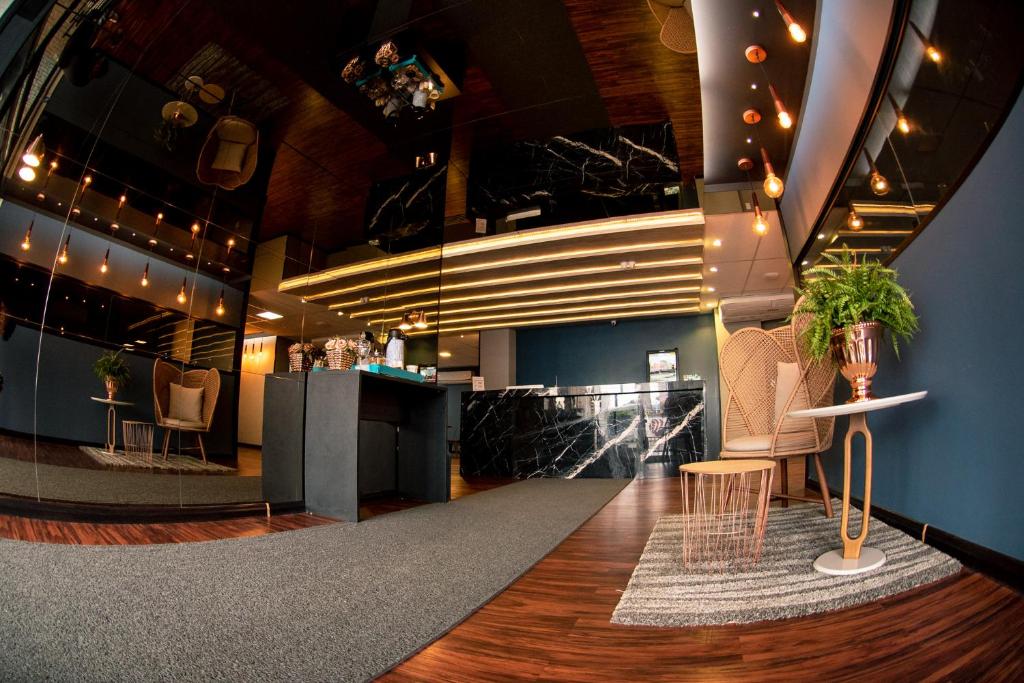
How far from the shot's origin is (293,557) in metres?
1.96

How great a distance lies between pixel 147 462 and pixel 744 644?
2.99 m

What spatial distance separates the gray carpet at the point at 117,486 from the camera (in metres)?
2.18

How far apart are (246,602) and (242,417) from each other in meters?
2.01

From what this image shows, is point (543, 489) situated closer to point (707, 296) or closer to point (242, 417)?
point (242, 417)

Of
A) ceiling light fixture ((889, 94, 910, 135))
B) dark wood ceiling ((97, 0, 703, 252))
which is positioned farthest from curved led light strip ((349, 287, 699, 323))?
ceiling light fixture ((889, 94, 910, 135))

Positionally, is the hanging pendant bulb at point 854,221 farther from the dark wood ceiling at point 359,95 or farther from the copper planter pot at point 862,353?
the dark wood ceiling at point 359,95

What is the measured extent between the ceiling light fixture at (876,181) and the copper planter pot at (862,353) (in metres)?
1.40

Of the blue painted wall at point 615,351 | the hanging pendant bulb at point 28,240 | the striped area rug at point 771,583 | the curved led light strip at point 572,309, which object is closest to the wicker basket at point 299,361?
the hanging pendant bulb at point 28,240

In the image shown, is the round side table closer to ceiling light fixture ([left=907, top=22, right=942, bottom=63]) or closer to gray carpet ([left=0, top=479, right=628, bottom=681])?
gray carpet ([left=0, top=479, right=628, bottom=681])

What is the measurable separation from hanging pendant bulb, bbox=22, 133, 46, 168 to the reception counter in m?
5.52

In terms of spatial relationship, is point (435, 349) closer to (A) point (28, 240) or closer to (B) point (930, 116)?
(A) point (28, 240)

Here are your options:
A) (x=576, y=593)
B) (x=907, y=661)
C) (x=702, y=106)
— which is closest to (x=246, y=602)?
(x=576, y=593)

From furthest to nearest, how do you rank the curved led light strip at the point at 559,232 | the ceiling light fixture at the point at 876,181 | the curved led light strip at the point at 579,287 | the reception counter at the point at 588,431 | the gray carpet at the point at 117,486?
1. the curved led light strip at the point at 579,287
2. the reception counter at the point at 588,431
3. the curved led light strip at the point at 559,232
4. the ceiling light fixture at the point at 876,181
5. the gray carpet at the point at 117,486

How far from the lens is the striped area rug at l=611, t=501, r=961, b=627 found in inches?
52.7
